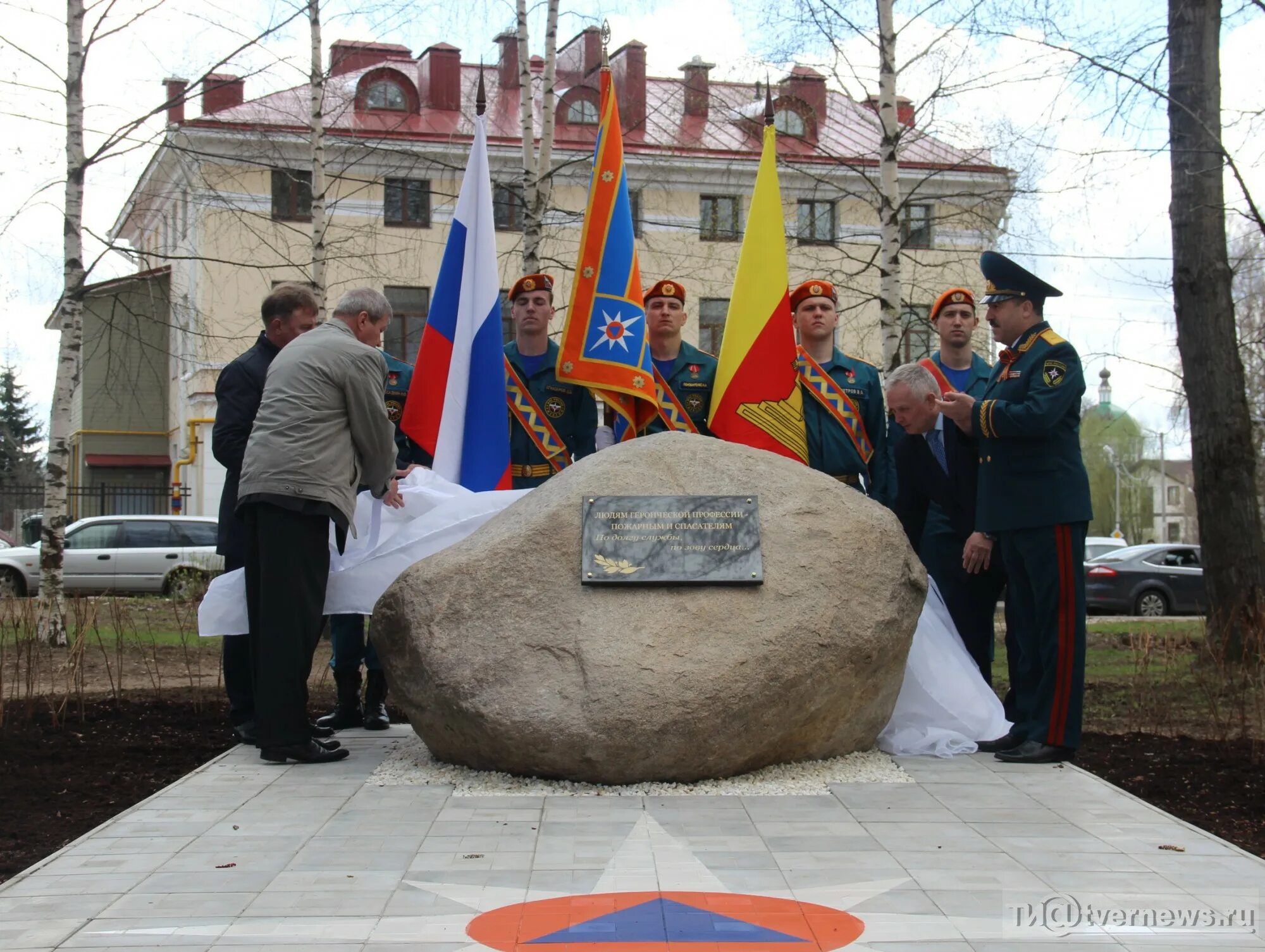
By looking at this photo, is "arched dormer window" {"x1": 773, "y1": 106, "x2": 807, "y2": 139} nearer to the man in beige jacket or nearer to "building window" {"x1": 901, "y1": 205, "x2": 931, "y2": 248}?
"building window" {"x1": 901, "y1": 205, "x2": 931, "y2": 248}

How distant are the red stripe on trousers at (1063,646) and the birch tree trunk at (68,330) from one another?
27.1 ft

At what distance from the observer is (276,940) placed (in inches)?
122

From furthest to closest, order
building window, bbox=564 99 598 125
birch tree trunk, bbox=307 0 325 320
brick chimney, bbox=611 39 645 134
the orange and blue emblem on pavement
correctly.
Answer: building window, bbox=564 99 598 125
brick chimney, bbox=611 39 645 134
birch tree trunk, bbox=307 0 325 320
the orange and blue emblem on pavement

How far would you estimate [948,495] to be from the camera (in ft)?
19.6

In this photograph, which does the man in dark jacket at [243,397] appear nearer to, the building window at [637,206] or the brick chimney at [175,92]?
the brick chimney at [175,92]

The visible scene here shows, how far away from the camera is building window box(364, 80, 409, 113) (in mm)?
24609

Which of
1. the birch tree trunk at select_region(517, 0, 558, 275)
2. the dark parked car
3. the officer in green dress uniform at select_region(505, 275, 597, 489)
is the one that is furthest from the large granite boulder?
the dark parked car

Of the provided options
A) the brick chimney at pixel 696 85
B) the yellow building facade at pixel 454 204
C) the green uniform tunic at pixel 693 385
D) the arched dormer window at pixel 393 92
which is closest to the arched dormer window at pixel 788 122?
the yellow building facade at pixel 454 204

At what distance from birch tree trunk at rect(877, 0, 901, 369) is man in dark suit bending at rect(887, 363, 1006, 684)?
433 cm

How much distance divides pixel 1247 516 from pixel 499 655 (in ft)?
22.2

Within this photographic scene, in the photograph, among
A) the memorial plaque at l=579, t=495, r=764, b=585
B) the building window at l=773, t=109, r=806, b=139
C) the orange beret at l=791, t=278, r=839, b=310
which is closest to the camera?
the memorial plaque at l=579, t=495, r=764, b=585

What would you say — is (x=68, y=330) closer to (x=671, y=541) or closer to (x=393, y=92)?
(x=671, y=541)

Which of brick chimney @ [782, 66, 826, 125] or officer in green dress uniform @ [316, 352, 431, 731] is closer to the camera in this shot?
officer in green dress uniform @ [316, 352, 431, 731]

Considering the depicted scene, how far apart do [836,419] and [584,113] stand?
19.9m
